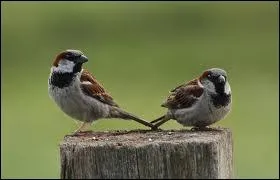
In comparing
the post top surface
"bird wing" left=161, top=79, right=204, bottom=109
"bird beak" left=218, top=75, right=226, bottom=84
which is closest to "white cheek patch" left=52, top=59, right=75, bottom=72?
"bird wing" left=161, top=79, right=204, bottom=109

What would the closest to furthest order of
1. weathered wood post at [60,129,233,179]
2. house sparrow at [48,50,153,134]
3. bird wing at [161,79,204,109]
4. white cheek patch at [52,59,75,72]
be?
weathered wood post at [60,129,233,179] < bird wing at [161,79,204,109] < white cheek patch at [52,59,75,72] < house sparrow at [48,50,153,134]

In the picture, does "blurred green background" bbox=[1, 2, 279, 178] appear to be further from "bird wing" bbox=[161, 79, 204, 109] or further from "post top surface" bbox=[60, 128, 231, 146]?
"post top surface" bbox=[60, 128, 231, 146]

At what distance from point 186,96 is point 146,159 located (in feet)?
7.39

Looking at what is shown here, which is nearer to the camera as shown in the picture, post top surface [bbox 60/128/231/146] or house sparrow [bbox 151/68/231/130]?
post top surface [bbox 60/128/231/146]

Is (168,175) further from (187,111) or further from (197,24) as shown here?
(197,24)

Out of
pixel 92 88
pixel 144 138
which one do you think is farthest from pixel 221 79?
pixel 144 138

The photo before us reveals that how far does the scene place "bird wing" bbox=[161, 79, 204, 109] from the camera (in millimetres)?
6668

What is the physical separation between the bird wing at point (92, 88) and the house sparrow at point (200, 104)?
0.60 meters

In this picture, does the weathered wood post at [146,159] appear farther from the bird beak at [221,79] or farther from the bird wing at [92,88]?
the bird wing at [92,88]

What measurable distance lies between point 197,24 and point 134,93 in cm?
595

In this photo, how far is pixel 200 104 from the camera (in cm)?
666

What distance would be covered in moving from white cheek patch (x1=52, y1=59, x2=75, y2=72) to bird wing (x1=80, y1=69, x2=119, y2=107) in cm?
15

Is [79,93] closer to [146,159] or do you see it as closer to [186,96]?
[186,96]

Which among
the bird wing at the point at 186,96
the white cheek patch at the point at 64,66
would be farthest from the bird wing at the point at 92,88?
the bird wing at the point at 186,96
